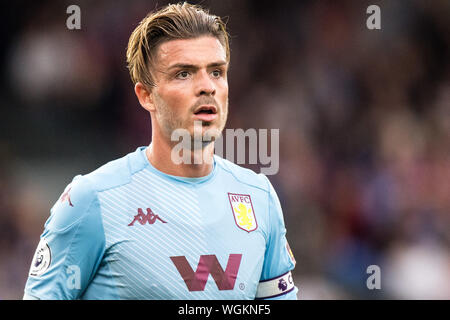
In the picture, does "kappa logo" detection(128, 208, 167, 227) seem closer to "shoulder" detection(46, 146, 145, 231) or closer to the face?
"shoulder" detection(46, 146, 145, 231)

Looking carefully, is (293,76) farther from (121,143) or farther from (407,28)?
(121,143)

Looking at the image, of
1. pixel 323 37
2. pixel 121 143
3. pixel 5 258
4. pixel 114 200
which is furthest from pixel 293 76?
pixel 114 200

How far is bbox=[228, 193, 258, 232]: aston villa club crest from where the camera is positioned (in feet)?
11.0

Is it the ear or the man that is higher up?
the ear

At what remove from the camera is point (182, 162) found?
3344 millimetres

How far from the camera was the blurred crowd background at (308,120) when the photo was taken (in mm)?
7316

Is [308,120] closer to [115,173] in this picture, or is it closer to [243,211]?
[243,211]

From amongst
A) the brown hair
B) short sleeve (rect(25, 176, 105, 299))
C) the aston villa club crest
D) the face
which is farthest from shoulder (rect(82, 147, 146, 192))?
the aston villa club crest

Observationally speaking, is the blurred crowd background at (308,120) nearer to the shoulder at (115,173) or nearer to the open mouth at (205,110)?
the shoulder at (115,173)

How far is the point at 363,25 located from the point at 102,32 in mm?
3375

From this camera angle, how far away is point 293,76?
8656mm

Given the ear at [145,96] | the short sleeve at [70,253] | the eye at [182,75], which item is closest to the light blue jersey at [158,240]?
the short sleeve at [70,253]

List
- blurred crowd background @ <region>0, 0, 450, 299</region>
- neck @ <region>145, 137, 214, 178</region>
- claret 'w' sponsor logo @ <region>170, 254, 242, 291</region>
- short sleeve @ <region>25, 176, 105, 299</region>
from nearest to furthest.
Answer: short sleeve @ <region>25, 176, 105, 299</region>, claret 'w' sponsor logo @ <region>170, 254, 242, 291</region>, neck @ <region>145, 137, 214, 178</region>, blurred crowd background @ <region>0, 0, 450, 299</region>

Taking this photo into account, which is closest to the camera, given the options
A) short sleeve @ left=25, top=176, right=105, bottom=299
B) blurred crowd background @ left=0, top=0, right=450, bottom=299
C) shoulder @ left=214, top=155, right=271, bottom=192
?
short sleeve @ left=25, top=176, right=105, bottom=299
